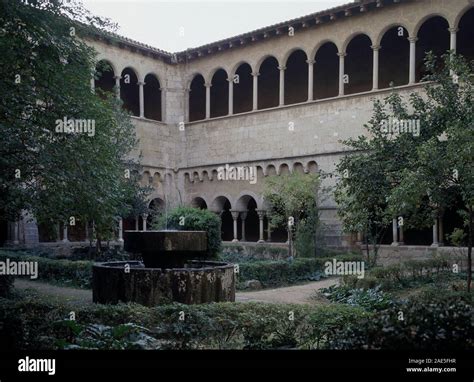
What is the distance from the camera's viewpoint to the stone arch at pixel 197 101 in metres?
25.8

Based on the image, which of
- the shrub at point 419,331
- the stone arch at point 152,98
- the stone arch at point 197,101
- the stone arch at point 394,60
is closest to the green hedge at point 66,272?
the shrub at point 419,331

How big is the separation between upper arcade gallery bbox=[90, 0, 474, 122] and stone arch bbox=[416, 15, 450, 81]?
0.04 meters

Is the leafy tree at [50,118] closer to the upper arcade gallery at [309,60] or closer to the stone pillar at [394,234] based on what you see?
the upper arcade gallery at [309,60]

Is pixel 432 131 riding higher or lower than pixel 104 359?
higher

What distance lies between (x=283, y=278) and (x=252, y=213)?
34.6 ft

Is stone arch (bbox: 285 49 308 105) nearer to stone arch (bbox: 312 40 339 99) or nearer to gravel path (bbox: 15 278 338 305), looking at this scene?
stone arch (bbox: 312 40 339 99)

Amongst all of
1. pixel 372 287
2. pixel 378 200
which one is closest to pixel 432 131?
pixel 378 200

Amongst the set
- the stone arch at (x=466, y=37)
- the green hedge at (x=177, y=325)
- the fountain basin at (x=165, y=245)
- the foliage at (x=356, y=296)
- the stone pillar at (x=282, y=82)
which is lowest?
the foliage at (x=356, y=296)

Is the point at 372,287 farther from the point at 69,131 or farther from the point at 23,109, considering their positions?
the point at 23,109

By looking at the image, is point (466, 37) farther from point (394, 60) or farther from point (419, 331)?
point (419, 331)

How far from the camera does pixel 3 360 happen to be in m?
4.06

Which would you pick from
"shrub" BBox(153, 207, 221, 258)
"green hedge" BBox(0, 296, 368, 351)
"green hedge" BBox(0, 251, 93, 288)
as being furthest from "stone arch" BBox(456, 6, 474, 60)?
"green hedge" BBox(0, 296, 368, 351)

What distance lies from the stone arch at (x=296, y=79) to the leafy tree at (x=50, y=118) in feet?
49.1

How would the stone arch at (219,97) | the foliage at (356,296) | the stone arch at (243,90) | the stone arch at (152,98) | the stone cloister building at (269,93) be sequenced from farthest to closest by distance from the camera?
1. the stone arch at (219,97)
2. the stone arch at (152,98)
3. the stone arch at (243,90)
4. the stone cloister building at (269,93)
5. the foliage at (356,296)
